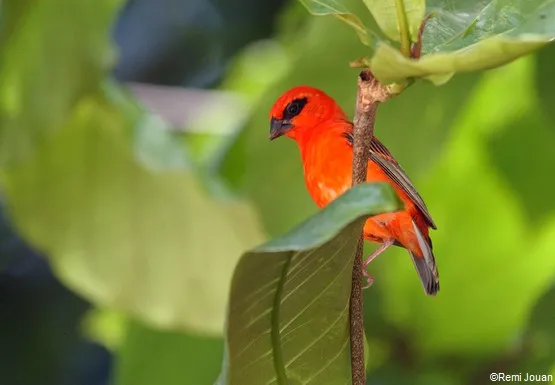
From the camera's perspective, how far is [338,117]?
2.85 feet

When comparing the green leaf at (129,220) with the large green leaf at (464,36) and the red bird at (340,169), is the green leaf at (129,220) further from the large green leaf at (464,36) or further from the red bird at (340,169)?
the large green leaf at (464,36)

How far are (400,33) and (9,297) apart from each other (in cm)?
174

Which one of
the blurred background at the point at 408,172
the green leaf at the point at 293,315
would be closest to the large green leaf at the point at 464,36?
the green leaf at the point at 293,315

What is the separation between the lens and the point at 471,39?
676 millimetres

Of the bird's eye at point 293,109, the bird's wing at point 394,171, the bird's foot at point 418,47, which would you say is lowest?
the bird's wing at point 394,171

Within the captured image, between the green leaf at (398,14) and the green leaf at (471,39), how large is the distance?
0.08ft

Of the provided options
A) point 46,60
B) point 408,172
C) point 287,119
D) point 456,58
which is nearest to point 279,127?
point 287,119

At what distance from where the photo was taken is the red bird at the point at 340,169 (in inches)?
29.6

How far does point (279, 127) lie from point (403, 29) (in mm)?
199

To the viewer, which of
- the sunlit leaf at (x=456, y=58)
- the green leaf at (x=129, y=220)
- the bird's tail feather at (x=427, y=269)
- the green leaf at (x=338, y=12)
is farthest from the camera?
the green leaf at (x=129, y=220)

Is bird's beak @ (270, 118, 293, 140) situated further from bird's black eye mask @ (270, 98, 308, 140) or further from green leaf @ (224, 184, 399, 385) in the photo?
green leaf @ (224, 184, 399, 385)

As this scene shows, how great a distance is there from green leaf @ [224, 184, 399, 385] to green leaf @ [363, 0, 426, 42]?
0.48 feet

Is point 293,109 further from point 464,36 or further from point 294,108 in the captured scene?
point 464,36

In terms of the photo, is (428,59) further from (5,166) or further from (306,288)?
(5,166)
